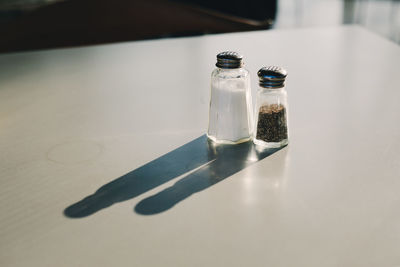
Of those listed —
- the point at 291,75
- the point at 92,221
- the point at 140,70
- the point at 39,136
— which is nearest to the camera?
the point at 92,221

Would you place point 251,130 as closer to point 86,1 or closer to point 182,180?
point 182,180

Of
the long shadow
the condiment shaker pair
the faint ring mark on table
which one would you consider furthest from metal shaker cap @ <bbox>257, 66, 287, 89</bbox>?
the faint ring mark on table

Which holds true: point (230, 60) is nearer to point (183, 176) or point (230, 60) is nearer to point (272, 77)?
point (272, 77)

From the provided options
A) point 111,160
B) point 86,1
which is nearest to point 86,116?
point 111,160

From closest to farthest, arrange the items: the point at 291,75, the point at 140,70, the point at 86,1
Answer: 1. the point at 291,75
2. the point at 140,70
3. the point at 86,1

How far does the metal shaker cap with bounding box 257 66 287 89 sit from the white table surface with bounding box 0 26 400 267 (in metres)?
0.11

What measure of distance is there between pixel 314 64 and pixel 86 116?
61cm

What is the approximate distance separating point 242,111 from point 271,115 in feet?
0.17

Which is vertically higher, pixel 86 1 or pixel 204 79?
pixel 86 1

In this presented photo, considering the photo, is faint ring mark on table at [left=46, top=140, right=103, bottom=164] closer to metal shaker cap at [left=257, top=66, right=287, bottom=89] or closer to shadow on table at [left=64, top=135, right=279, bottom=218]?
shadow on table at [left=64, top=135, right=279, bottom=218]

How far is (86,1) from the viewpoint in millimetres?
1761

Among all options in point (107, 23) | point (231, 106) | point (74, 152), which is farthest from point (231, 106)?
point (107, 23)

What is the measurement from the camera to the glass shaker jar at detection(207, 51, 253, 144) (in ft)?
2.43

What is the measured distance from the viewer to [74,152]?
77 cm
